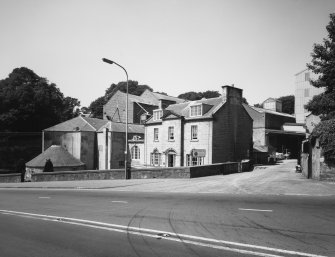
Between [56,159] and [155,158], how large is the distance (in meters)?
15.7

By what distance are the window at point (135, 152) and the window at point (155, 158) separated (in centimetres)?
442

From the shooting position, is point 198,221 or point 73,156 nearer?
point 198,221

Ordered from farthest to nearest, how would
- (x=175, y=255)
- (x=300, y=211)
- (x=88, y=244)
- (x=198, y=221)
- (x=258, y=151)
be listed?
(x=258, y=151) → (x=300, y=211) → (x=198, y=221) → (x=88, y=244) → (x=175, y=255)

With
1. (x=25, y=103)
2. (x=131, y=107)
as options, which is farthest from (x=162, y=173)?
(x=25, y=103)

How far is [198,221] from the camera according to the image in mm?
8648

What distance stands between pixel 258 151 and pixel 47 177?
98.7 ft

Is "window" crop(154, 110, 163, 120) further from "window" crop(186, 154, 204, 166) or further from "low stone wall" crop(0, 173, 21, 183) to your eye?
"low stone wall" crop(0, 173, 21, 183)

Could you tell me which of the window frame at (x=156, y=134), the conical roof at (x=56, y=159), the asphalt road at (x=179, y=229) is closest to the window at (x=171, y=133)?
the window frame at (x=156, y=134)

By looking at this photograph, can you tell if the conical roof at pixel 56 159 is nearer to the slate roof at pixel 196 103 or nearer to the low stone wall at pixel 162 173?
the slate roof at pixel 196 103

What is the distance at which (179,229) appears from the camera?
789 cm

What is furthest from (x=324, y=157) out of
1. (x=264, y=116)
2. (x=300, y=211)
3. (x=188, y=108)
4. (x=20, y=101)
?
(x=20, y=101)

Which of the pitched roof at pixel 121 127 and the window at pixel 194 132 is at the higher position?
the pitched roof at pixel 121 127

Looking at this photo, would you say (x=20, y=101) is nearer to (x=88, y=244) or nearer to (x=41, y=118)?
(x=41, y=118)

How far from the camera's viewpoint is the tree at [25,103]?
57.8 metres
